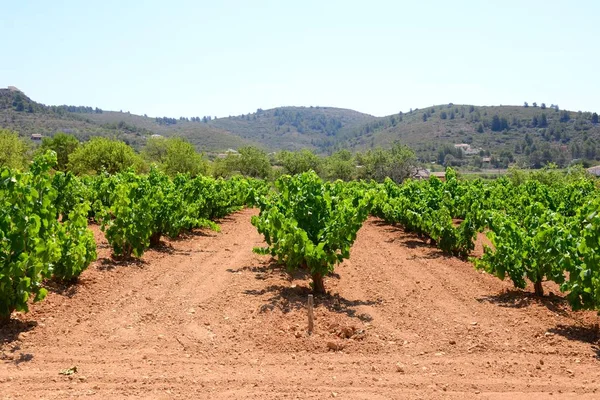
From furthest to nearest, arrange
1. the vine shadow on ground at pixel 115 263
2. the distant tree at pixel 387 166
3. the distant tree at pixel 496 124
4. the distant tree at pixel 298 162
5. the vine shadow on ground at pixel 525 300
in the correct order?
1. the distant tree at pixel 496 124
2. the distant tree at pixel 387 166
3. the distant tree at pixel 298 162
4. the vine shadow on ground at pixel 115 263
5. the vine shadow on ground at pixel 525 300

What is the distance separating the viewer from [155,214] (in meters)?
13.0

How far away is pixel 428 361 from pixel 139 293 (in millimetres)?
5056

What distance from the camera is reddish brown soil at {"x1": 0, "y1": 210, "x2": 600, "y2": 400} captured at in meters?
5.33

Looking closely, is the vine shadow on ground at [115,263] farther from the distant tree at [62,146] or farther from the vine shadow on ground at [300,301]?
the distant tree at [62,146]

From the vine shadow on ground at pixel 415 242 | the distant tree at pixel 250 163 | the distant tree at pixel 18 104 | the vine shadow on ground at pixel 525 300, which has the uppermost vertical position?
the distant tree at pixel 18 104

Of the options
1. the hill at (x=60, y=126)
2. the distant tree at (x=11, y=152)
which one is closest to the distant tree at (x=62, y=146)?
the distant tree at (x=11, y=152)

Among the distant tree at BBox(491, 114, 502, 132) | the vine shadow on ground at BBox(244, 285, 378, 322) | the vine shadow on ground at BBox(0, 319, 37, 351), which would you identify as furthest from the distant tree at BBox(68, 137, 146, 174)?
the distant tree at BBox(491, 114, 502, 132)

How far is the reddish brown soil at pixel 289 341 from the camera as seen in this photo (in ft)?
17.5

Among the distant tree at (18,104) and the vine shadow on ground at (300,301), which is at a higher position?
the distant tree at (18,104)

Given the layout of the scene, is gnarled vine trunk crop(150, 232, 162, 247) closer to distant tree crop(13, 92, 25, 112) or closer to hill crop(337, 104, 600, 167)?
hill crop(337, 104, 600, 167)

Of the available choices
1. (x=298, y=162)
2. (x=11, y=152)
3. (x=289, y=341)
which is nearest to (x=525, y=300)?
(x=289, y=341)

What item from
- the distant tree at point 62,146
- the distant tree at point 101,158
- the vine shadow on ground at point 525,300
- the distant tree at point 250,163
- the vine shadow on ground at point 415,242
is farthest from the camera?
the distant tree at point 250,163

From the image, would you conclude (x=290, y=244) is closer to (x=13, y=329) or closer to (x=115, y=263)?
(x=13, y=329)

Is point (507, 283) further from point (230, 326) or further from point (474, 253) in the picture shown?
point (230, 326)
